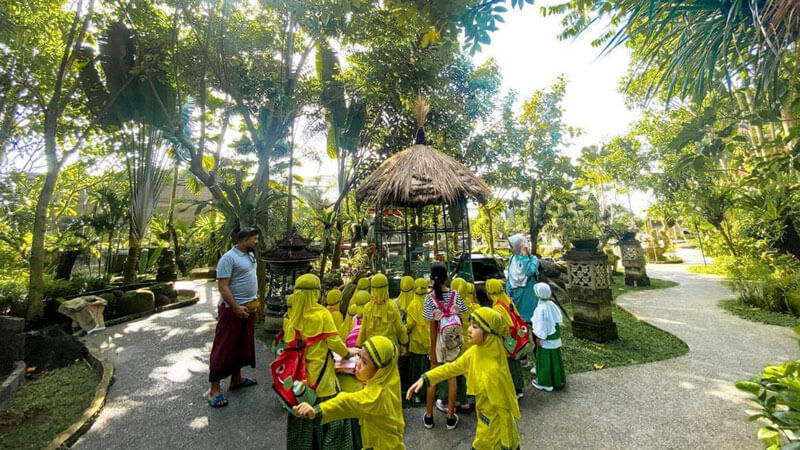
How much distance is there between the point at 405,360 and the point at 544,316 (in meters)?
1.69

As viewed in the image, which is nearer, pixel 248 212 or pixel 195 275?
pixel 248 212

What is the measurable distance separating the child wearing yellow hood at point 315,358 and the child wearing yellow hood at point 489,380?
69cm

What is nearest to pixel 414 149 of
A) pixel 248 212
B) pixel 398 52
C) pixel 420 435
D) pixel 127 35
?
pixel 398 52

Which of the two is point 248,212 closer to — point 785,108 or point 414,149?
point 414,149

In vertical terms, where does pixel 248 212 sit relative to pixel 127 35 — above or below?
below

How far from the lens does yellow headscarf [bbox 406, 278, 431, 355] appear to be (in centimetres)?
326

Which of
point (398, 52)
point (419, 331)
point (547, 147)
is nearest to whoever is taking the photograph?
point (419, 331)

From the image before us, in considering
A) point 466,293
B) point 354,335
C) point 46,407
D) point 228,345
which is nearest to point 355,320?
point 354,335

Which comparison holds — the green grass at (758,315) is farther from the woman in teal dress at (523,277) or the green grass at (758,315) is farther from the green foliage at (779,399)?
the green foliage at (779,399)

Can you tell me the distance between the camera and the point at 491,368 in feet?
6.80

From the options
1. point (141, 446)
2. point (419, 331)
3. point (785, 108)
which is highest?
point (785, 108)

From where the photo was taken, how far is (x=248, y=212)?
6.35m

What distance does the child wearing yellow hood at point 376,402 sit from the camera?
66.4 inches

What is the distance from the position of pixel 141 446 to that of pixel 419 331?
2.71m
